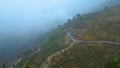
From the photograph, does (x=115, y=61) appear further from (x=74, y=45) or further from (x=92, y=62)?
(x=74, y=45)

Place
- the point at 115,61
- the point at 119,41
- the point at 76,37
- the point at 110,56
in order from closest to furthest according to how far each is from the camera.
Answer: the point at 115,61 → the point at 110,56 → the point at 119,41 → the point at 76,37

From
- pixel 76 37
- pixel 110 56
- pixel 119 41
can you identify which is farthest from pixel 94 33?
pixel 110 56

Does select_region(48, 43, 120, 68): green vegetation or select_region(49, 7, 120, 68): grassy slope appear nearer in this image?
select_region(49, 7, 120, 68): grassy slope

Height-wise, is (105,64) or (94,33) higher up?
(94,33)

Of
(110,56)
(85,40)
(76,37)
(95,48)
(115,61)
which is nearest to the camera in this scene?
(115,61)

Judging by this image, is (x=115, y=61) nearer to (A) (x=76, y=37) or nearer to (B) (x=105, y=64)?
(B) (x=105, y=64)

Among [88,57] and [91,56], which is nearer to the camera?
[88,57]

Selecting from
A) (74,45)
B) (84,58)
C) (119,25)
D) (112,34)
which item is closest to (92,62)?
(84,58)

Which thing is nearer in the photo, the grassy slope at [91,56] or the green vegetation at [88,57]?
the grassy slope at [91,56]

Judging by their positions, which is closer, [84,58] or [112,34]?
[84,58]
